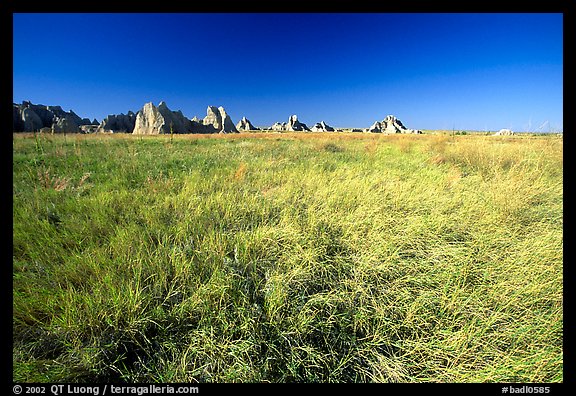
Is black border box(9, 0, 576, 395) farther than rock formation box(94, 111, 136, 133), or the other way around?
rock formation box(94, 111, 136, 133)

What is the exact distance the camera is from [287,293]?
1527 mm

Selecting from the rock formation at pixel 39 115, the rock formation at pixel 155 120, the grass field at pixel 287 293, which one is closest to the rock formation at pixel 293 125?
the rock formation at pixel 155 120

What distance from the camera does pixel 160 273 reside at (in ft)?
5.35

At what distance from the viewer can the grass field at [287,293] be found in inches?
47.2

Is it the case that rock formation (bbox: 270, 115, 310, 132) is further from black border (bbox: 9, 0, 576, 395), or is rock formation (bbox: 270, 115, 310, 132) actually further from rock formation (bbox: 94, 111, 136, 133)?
black border (bbox: 9, 0, 576, 395)

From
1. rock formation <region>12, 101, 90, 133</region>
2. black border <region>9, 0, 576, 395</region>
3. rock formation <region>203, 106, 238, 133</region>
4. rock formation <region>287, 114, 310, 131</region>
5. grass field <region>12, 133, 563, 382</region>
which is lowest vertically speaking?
grass field <region>12, 133, 563, 382</region>

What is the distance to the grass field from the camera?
3.93ft

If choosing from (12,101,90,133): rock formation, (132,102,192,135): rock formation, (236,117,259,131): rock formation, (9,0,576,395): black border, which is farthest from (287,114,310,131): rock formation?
(9,0,576,395): black border

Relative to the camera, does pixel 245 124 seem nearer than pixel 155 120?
No

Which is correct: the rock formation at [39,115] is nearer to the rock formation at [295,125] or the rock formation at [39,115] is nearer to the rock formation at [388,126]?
the rock formation at [295,125]
